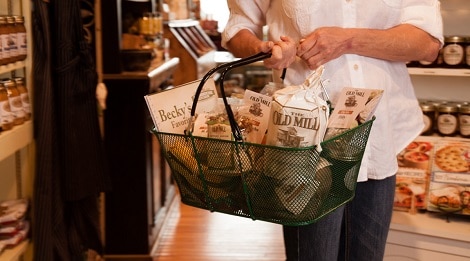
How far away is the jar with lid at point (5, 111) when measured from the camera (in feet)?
6.89

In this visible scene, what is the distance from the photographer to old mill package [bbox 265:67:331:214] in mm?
1034

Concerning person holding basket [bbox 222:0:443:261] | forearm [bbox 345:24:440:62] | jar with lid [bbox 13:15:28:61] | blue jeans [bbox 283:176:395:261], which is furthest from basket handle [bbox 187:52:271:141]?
jar with lid [bbox 13:15:28:61]

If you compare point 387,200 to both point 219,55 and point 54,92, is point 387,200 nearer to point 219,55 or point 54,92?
point 54,92

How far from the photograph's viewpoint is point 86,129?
2.55 meters

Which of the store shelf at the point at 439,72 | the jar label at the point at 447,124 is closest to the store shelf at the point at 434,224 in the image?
the jar label at the point at 447,124

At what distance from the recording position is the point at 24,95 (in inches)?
88.1

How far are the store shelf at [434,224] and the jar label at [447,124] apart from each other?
1.08ft

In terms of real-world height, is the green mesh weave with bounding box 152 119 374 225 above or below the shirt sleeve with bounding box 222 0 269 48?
below

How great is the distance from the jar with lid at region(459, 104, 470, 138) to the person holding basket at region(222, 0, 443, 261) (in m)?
1.07

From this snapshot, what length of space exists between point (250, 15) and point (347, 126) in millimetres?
453

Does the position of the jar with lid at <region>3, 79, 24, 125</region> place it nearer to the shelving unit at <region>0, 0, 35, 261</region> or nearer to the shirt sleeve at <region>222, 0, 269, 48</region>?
the shelving unit at <region>0, 0, 35, 261</region>

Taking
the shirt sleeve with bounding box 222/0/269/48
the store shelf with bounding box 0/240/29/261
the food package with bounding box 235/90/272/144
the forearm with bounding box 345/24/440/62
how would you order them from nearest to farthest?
1. the food package with bounding box 235/90/272/144
2. the forearm with bounding box 345/24/440/62
3. the shirt sleeve with bounding box 222/0/269/48
4. the store shelf with bounding box 0/240/29/261

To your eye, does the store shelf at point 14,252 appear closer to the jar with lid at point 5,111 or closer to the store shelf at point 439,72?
the jar with lid at point 5,111

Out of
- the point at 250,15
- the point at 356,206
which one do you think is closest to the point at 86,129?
the point at 250,15
